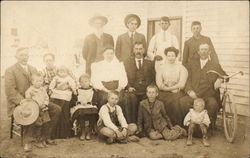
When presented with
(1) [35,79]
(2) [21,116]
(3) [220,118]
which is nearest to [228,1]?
(3) [220,118]

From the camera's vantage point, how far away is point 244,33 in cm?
324

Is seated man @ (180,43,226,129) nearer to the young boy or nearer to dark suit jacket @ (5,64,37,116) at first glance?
the young boy

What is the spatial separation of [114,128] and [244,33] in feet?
5.67

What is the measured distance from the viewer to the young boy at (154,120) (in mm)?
3305

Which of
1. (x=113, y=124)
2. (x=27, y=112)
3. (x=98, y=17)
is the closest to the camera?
(x=27, y=112)

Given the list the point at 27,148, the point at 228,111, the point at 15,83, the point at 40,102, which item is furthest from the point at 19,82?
the point at 228,111

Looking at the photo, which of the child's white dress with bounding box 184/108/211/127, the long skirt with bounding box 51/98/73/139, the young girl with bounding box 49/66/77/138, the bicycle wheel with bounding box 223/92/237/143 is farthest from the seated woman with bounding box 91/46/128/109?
the bicycle wheel with bounding box 223/92/237/143

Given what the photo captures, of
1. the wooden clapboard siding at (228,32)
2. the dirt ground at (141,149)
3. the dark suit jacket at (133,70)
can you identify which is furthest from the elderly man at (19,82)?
the wooden clapboard siding at (228,32)

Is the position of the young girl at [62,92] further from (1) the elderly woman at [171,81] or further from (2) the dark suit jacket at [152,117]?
(1) the elderly woman at [171,81]

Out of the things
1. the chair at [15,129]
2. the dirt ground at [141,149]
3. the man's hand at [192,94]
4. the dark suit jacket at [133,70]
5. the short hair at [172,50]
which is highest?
the short hair at [172,50]

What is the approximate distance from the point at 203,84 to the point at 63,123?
5.20 ft

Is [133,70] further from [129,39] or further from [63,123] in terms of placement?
[63,123]

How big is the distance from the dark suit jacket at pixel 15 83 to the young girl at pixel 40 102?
60 millimetres

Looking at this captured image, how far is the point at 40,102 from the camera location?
10.2 ft
